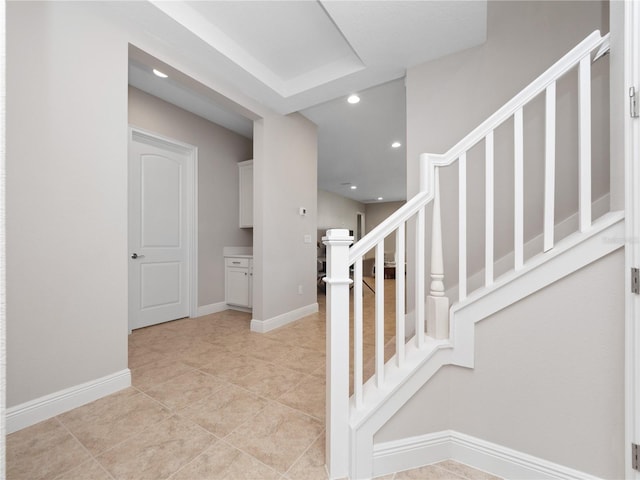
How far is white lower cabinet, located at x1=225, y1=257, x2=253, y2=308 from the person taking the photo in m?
3.75

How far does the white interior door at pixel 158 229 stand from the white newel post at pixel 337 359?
9.44ft

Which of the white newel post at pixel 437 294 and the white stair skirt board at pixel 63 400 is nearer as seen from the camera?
the white newel post at pixel 437 294

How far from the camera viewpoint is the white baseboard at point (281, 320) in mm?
3016

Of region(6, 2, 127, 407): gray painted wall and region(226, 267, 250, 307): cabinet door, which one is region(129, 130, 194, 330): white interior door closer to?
region(226, 267, 250, 307): cabinet door

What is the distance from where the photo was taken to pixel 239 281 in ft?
12.6

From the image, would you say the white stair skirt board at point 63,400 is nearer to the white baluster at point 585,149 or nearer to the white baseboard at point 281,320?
the white baseboard at point 281,320

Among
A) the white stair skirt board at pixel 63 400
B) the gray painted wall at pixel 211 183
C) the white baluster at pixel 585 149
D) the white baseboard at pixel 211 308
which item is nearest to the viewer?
the white baluster at pixel 585 149

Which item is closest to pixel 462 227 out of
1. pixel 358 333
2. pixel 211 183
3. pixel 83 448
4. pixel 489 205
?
pixel 489 205

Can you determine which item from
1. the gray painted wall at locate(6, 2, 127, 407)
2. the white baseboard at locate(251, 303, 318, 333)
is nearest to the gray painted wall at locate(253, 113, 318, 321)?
the white baseboard at locate(251, 303, 318, 333)

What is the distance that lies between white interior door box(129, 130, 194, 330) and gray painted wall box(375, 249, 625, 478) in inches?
121

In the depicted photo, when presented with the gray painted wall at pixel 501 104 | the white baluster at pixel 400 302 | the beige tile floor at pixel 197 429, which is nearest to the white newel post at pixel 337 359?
the beige tile floor at pixel 197 429

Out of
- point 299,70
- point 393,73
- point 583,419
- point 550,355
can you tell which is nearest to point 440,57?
point 393,73

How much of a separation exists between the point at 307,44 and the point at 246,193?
2.23 m

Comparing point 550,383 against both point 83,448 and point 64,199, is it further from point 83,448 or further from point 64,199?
point 64,199
